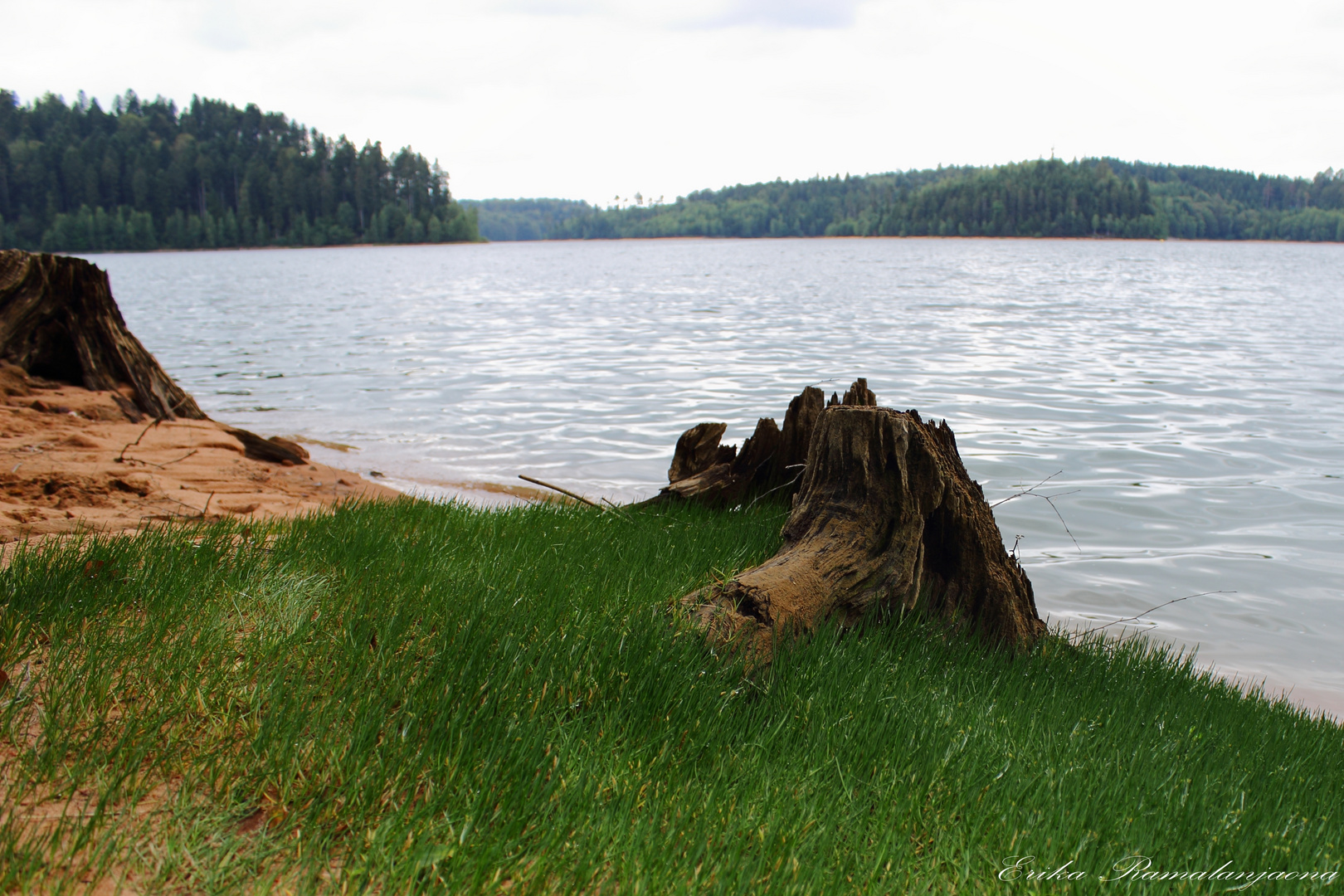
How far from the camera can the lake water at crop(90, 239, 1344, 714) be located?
7.55 metres

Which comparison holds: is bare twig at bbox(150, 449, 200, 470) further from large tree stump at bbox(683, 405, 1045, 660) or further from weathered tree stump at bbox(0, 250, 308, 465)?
large tree stump at bbox(683, 405, 1045, 660)

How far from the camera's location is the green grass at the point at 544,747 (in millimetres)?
2113

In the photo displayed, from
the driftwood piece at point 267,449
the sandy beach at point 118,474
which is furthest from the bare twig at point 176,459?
the driftwood piece at point 267,449

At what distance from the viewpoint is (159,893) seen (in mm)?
1873

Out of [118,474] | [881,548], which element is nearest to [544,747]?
[881,548]

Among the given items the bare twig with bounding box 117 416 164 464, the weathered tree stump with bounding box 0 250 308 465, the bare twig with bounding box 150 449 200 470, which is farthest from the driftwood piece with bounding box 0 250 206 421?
the bare twig with bounding box 150 449 200 470

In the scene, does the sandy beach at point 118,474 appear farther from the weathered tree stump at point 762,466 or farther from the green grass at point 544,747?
the weathered tree stump at point 762,466

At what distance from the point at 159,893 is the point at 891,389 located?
14275 millimetres

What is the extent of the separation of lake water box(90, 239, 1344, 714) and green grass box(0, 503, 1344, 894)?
11.0 feet

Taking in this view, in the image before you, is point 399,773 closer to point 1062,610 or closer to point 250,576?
point 250,576

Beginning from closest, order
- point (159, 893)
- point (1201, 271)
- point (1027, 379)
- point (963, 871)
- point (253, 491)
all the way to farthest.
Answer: point (159, 893), point (963, 871), point (253, 491), point (1027, 379), point (1201, 271)

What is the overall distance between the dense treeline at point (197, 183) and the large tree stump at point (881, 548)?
5500 inches

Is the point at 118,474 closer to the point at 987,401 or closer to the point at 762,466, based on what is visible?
the point at 762,466

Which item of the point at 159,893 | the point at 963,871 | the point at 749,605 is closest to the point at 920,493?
the point at 749,605
